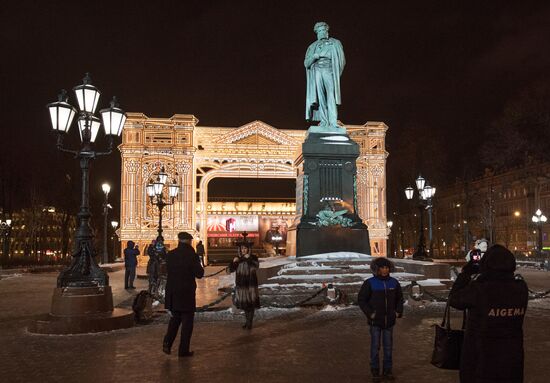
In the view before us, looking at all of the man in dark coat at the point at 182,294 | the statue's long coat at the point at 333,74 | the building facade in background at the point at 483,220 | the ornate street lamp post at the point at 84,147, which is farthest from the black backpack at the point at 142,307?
the building facade in background at the point at 483,220

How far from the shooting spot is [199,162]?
39.1 meters

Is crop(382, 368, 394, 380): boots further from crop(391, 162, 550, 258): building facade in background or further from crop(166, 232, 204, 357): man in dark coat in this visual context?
crop(391, 162, 550, 258): building facade in background

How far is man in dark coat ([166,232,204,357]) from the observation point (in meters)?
8.20

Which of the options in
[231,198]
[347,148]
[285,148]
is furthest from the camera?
[231,198]

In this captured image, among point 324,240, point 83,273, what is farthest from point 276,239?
point 83,273

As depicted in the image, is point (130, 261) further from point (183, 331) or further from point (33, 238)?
point (33, 238)

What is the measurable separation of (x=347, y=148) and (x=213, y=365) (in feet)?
37.4

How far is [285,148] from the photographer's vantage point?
129 feet

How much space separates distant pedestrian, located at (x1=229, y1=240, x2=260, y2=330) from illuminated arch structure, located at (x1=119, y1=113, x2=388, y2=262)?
1021 inches

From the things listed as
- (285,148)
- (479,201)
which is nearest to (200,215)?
(285,148)

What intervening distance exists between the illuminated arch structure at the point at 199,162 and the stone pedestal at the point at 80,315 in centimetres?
2557

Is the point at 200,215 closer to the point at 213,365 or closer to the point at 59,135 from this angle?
the point at 59,135

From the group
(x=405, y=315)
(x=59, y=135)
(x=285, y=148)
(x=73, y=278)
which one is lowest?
(x=405, y=315)

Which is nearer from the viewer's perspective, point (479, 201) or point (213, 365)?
point (213, 365)
